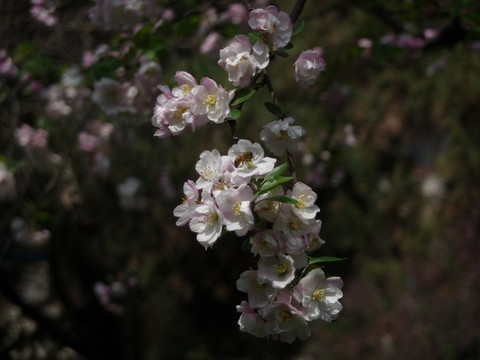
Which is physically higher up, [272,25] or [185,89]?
[272,25]

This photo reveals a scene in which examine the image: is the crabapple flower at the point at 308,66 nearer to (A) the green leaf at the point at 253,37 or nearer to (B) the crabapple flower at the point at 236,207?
(A) the green leaf at the point at 253,37

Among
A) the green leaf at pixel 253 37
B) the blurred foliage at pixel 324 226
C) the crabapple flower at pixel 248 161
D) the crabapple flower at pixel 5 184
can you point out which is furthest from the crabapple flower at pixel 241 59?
the crabapple flower at pixel 5 184

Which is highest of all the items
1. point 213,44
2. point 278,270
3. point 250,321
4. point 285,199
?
point 285,199

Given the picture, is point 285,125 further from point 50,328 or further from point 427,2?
point 50,328

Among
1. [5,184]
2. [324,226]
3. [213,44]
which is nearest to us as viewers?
[213,44]

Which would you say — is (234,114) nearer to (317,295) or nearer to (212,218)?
(212,218)

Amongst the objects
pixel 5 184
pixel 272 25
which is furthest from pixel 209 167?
pixel 5 184

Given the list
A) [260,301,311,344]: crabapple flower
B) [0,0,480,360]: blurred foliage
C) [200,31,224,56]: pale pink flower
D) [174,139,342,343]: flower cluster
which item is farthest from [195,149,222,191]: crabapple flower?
[0,0,480,360]: blurred foliage
